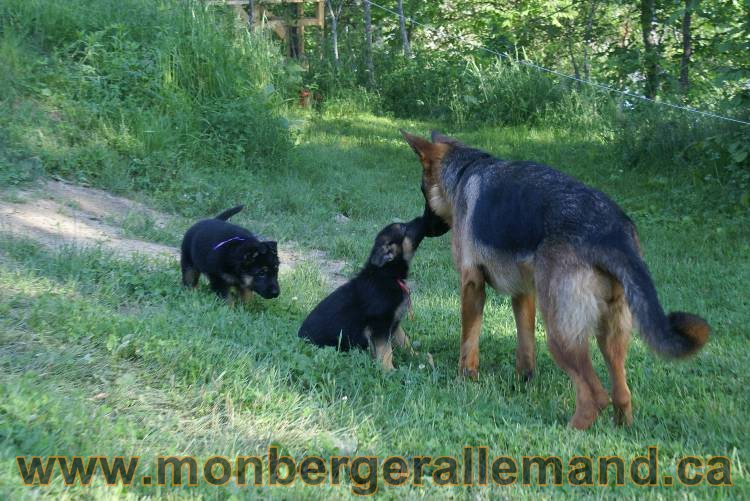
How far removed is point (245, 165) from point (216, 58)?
2.22 meters

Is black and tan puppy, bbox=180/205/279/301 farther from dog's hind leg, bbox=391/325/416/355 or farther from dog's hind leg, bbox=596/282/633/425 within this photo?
dog's hind leg, bbox=596/282/633/425

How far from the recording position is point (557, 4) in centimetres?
2069

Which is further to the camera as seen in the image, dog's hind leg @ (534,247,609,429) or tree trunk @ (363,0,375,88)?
tree trunk @ (363,0,375,88)

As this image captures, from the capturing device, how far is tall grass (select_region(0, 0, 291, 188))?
35.1ft

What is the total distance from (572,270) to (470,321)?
4.30 feet

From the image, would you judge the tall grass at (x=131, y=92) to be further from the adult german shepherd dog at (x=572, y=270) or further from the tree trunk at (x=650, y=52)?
the adult german shepherd dog at (x=572, y=270)

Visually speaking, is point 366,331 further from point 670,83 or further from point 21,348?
point 670,83

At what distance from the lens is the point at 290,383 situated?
4.95 metres

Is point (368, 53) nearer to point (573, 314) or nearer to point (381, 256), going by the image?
point (381, 256)

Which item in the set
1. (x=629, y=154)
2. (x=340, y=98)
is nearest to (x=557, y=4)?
(x=340, y=98)

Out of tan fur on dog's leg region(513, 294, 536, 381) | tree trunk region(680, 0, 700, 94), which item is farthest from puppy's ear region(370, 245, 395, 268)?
tree trunk region(680, 0, 700, 94)

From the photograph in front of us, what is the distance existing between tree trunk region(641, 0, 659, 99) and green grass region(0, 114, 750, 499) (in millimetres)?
5547

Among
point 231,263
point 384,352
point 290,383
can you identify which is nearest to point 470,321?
point 384,352

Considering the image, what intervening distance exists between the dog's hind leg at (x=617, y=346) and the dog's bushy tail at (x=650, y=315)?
27cm
